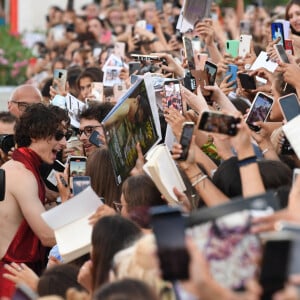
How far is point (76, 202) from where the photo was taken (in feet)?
19.6

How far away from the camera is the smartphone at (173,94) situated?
7285 mm

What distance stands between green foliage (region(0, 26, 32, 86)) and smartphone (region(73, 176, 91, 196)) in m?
15.2

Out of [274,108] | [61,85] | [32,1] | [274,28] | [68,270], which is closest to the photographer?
[68,270]

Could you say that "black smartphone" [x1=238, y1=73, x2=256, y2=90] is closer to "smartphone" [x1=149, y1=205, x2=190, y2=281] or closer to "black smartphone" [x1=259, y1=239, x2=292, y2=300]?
"smartphone" [x1=149, y1=205, x2=190, y2=281]

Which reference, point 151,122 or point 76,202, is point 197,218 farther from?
point 151,122

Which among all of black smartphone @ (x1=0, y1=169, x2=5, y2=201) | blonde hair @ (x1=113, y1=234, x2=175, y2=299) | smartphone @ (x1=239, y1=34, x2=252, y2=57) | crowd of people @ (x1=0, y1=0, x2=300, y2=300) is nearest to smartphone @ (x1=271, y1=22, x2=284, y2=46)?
crowd of people @ (x1=0, y1=0, x2=300, y2=300)

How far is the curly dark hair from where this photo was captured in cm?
757

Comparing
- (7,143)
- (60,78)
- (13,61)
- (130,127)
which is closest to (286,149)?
A: (130,127)

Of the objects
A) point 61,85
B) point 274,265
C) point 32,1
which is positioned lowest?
point 32,1

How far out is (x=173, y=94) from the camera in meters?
7.34

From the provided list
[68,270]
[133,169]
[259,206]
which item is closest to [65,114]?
[133,169]

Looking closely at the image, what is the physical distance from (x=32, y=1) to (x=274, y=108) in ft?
75.0

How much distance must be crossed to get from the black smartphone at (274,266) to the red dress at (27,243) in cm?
353

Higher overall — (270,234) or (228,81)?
(270,234)
